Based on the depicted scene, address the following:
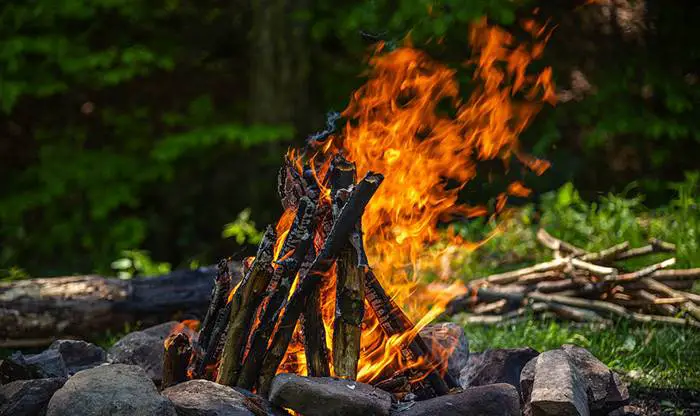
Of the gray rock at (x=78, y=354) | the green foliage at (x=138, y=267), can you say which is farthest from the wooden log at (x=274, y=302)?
the green foliage at (x=138, y=267)

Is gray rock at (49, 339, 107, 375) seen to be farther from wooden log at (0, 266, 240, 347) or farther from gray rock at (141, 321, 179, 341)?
wooden log at (0, 266, 240, 347)

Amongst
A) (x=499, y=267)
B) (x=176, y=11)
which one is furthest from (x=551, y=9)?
(x=176, y=11)

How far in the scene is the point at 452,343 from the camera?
420cm

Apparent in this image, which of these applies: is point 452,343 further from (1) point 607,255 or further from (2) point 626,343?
(1) point 607,255

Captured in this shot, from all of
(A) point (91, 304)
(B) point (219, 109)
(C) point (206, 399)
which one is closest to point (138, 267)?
(A) point (91, 304)

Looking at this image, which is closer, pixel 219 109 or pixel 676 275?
pixel 676 275

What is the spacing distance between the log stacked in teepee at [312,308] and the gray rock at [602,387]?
2.01 feet

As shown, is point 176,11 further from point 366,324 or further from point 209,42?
point 366,324

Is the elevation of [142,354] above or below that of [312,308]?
below

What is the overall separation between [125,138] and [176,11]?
151cm

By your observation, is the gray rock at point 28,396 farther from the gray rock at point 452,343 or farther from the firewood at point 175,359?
the gray rock at point 452,343

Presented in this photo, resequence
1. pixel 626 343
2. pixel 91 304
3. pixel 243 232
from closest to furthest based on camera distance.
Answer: pixel 626 343, pixel 91 304, pixel 243 232

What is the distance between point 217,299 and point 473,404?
1.22 metres

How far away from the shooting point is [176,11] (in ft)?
32.1
